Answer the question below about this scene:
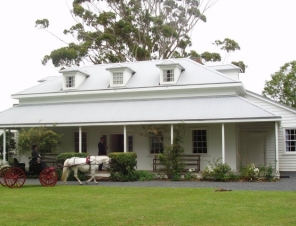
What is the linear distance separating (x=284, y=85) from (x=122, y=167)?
20919 millimetres

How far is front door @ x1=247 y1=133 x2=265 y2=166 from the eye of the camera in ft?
79.3

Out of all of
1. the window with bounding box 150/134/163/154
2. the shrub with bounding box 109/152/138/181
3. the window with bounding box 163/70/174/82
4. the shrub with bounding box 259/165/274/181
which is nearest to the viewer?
the shrub with bounding box 259/165/274/181

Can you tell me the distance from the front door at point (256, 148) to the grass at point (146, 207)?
10101 millimetres

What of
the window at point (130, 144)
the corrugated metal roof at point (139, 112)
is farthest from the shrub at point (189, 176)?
the window at point (130, 144)

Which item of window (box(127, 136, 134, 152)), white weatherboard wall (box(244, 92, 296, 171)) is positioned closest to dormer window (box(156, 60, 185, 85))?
window (box(127, 136, 134, 152))

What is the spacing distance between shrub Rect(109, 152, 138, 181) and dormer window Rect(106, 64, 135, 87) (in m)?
6.89

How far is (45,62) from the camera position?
1614 inches

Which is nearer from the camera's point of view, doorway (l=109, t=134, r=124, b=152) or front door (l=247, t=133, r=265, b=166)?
front door (l=247, t=133, r=265, b=166)

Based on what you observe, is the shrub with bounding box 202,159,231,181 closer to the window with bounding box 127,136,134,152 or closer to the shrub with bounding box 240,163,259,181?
the shrub with bounding box 240,163,259,181

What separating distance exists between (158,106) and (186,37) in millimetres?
20991

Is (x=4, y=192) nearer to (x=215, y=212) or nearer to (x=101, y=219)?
(x=101, y=219)

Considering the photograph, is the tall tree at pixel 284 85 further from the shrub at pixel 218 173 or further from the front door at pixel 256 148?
the shrub at pixel 218 173

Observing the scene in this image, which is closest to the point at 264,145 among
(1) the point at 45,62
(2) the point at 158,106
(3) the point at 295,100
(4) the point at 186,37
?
(2) the point at 158,106

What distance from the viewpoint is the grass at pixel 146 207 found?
939 centimetres
